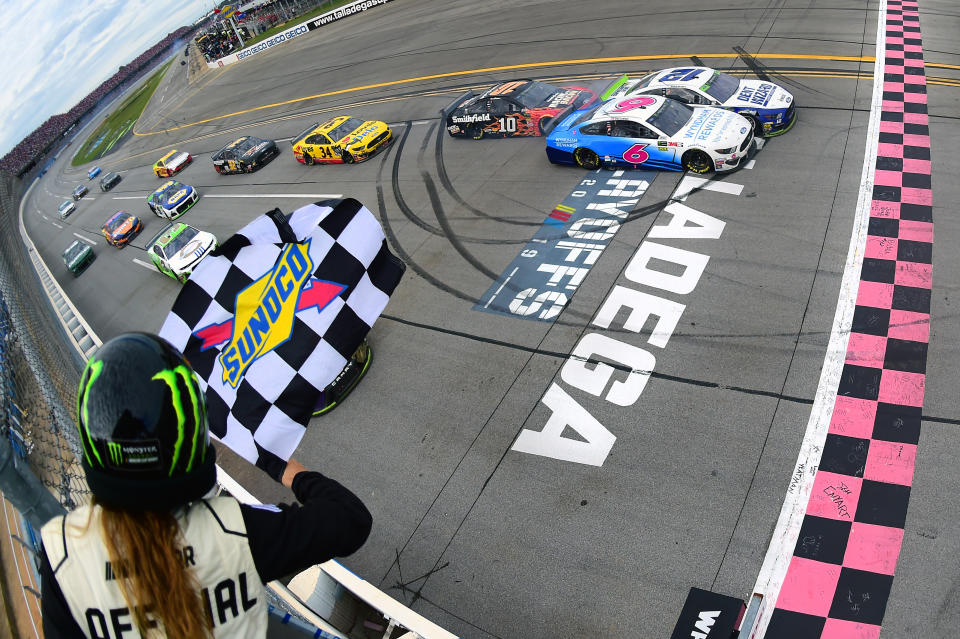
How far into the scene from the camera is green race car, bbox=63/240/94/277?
778 inches

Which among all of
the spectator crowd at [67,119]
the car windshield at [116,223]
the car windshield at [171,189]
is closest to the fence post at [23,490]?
the car windshield at [171,189]

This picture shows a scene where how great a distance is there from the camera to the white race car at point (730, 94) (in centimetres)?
1248

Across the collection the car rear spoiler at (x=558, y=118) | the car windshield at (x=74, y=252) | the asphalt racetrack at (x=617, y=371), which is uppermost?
the car windshield at (x=74, y=252)

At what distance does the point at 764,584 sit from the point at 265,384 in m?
5.16

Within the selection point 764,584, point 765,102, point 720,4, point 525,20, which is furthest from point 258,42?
point 764,584

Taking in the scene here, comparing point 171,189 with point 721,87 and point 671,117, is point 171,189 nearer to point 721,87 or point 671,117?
point 671,117

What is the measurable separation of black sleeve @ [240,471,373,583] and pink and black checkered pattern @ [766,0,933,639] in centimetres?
518

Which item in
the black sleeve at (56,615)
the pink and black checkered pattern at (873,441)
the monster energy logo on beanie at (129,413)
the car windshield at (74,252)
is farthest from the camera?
the car windshield at (74,252)

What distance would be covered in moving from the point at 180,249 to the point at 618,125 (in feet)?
37.6

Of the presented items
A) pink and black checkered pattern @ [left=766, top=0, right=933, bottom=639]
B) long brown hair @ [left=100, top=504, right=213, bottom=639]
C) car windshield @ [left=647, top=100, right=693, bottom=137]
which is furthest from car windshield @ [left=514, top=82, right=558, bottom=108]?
long brown hair @ [left=100, top=504, right=213, bottom=639]

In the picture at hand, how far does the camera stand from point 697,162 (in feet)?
39.3

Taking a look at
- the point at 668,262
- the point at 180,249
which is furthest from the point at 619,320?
the point at 180,249

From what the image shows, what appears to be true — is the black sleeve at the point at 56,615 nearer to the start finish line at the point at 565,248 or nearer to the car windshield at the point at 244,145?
the start finish line at the point at 565,248

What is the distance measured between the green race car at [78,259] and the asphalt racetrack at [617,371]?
2085 millimetres
